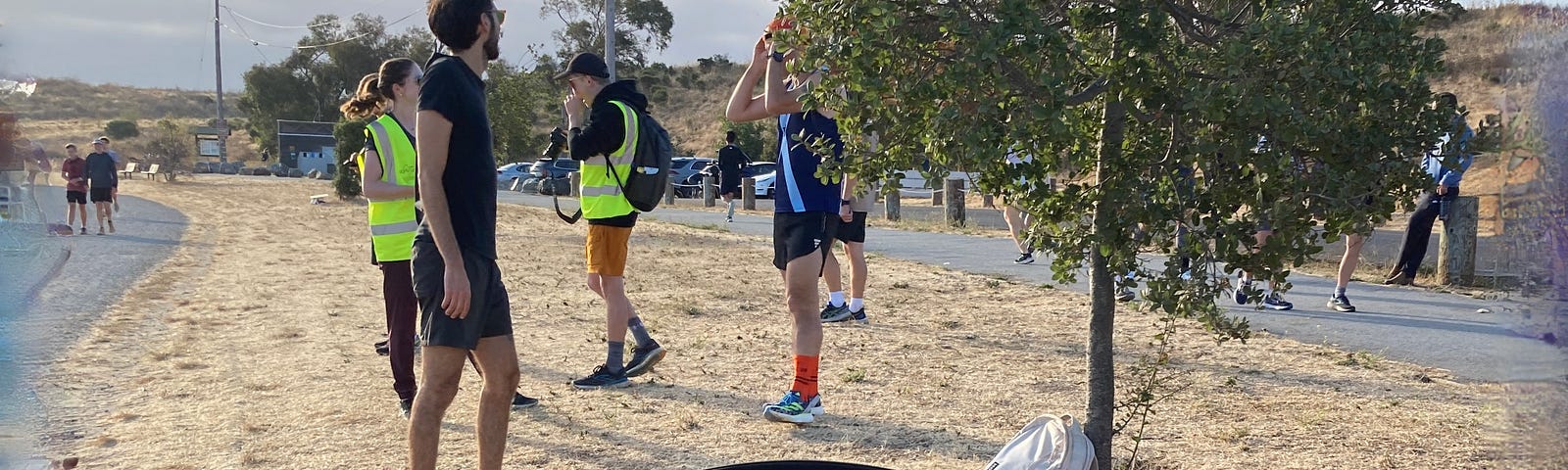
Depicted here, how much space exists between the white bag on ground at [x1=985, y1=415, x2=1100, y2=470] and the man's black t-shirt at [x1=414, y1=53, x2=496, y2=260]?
1.61 meters

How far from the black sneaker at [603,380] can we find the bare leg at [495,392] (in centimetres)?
215

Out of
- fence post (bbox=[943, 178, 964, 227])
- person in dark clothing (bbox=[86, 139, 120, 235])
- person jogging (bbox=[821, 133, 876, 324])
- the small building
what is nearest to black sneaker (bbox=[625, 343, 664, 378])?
person jogging (bbox=[821, 133, 876, 324])

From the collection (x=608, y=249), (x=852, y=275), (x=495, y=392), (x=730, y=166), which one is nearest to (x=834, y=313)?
(x=852, y=275)

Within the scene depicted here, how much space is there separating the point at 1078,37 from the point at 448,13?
1.79 m

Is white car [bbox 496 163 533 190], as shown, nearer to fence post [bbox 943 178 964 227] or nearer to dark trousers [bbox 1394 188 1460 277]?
fence post [bbox 943 178 964 227]

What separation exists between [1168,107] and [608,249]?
3.34m

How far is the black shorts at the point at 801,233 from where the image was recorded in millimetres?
4719

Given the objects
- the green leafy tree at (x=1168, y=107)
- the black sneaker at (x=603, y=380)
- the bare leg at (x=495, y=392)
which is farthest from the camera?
the black sneaker at (x=603, y=380)

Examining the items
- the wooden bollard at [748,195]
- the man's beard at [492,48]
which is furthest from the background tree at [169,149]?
the man's beard at [492,48]

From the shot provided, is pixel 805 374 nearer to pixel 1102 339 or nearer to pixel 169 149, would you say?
pixel 1102 339

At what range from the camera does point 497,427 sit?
3480 millimetres

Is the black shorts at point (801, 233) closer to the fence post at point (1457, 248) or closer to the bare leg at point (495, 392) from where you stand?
the bare leg at point (495, 392)

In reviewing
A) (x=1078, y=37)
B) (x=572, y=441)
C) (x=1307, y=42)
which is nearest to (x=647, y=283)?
(x=572, y=441)

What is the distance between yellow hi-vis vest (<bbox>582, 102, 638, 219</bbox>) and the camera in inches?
215
